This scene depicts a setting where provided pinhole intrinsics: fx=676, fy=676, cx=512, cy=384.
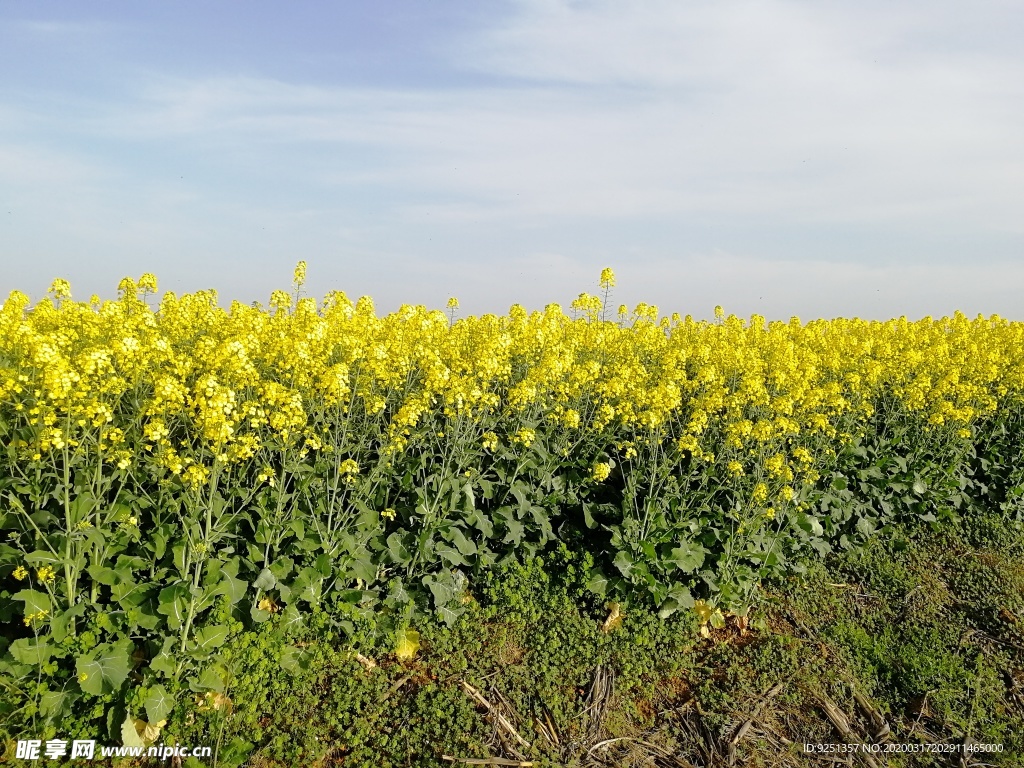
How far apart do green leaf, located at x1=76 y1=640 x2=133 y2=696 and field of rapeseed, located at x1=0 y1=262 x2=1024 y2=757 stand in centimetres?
1

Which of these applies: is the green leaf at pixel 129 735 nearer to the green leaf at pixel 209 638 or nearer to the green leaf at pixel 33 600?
the green leaf at pixel 209 638

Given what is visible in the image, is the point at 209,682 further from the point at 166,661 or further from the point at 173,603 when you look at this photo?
the point at 173,603

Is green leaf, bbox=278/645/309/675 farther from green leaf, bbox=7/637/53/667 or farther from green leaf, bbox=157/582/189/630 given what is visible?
green leaf, bbox=7/637/53/667

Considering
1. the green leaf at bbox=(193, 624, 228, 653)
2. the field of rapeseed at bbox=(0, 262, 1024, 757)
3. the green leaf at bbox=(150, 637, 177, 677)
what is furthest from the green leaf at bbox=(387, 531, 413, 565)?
the green leaf at bbox=(150, 637, 177, 677)

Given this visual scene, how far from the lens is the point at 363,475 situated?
4.72 metres

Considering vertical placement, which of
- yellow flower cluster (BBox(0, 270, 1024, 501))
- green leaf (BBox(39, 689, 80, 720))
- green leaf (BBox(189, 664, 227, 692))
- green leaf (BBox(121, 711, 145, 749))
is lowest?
green leaf (BBox(121, 711, 145, 749))

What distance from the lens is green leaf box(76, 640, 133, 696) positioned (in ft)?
11.5

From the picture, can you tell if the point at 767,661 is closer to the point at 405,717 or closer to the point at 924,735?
the point at 924,735

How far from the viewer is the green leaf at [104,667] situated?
350 cm

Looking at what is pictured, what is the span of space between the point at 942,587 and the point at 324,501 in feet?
18.5

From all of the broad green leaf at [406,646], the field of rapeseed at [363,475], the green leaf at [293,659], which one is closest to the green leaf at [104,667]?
the field of rapeseed at [363,475]

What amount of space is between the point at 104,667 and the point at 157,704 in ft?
1.12

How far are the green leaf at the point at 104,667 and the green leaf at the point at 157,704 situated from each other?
0.55 ft

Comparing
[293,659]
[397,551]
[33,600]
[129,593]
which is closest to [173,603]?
[129,593]
